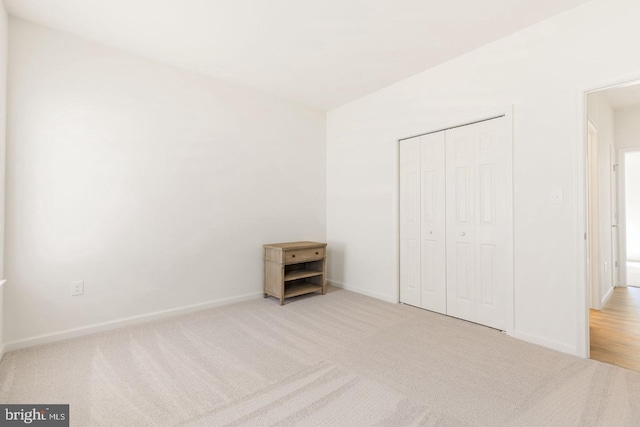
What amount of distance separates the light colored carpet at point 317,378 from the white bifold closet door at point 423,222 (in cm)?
55

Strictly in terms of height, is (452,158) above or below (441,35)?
below

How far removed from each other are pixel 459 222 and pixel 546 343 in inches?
48.1

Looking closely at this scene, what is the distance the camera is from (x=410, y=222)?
11.6ft

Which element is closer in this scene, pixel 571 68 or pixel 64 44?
pixel 571 68

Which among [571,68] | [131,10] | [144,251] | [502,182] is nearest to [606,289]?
[502,182]

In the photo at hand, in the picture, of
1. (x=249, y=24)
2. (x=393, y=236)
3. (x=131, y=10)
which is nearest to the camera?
(x=131, y=10)

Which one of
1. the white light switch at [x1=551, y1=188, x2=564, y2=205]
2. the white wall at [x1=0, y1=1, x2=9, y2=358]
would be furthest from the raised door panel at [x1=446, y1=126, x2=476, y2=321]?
the white wall at [x1=0, y1=1, x2=9, y2=358]

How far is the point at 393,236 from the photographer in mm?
3674

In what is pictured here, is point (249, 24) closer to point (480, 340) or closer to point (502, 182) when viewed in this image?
point (502, 182)

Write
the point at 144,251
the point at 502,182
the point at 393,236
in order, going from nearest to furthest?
the point at 502,182 → the point at 144,251 → the point at 393,236

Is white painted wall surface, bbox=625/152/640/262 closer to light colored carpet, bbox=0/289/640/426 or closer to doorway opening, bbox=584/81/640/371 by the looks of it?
doorway opening, bbox=584/81/640/371

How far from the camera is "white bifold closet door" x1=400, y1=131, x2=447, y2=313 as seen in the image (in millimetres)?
3236

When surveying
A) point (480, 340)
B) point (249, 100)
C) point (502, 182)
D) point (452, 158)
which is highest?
point (249, 100)

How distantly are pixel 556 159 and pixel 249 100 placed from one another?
3244mm
